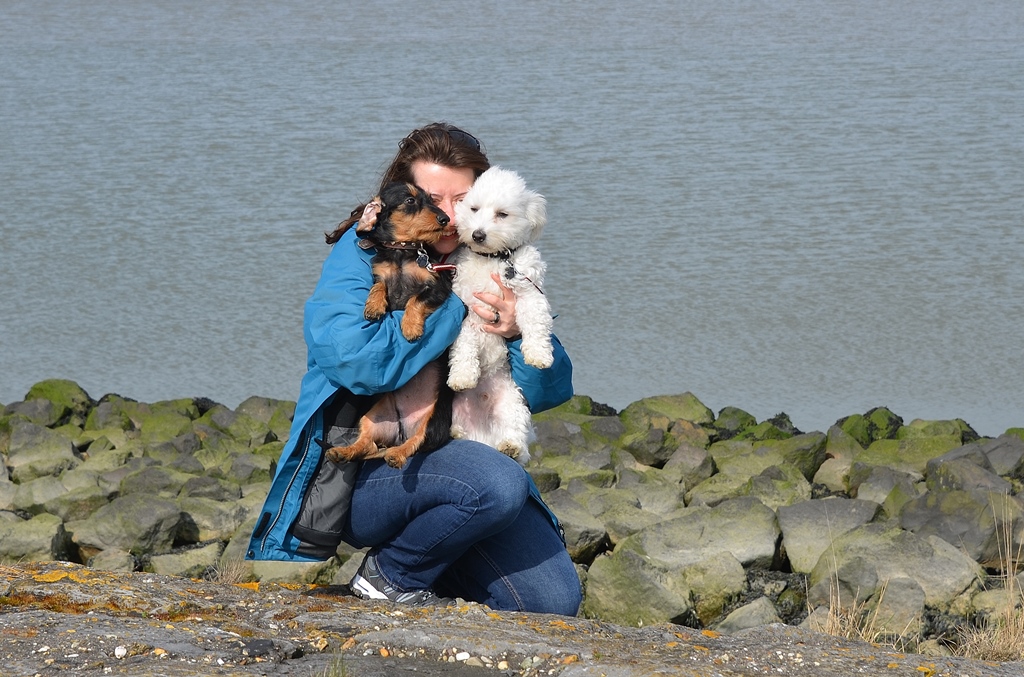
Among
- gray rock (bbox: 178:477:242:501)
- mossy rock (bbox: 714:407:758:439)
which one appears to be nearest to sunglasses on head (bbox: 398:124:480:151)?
gray rock (bbox: 178:477:242:501)

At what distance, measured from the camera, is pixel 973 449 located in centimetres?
650

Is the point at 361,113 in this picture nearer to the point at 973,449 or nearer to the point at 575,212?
the point at 575,212

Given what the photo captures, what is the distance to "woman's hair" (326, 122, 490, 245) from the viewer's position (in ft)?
12.7

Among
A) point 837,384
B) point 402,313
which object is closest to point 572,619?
point 402,313

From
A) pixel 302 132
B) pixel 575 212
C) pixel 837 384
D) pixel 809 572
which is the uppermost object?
pixel 302 132

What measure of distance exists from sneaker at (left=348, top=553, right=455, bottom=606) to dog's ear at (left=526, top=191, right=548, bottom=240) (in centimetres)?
113

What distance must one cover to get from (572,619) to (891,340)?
6172 mm

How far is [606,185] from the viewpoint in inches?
392

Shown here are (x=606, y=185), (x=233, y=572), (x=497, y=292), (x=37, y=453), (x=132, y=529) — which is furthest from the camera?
(x=606, y=185)

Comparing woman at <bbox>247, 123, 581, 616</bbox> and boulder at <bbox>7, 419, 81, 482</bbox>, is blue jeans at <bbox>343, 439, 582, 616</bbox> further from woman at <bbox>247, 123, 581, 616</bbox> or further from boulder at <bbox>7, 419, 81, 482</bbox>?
boulder at <bbox>7, 419, 81, 482</bbox>

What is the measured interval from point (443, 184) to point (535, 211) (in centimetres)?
31

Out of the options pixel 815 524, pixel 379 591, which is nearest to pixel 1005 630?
pixel 815 524

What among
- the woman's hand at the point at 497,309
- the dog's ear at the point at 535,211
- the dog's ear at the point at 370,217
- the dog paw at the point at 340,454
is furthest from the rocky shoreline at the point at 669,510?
the dog's ear at the point at 535,211

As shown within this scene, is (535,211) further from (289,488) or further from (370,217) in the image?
(289,488)
